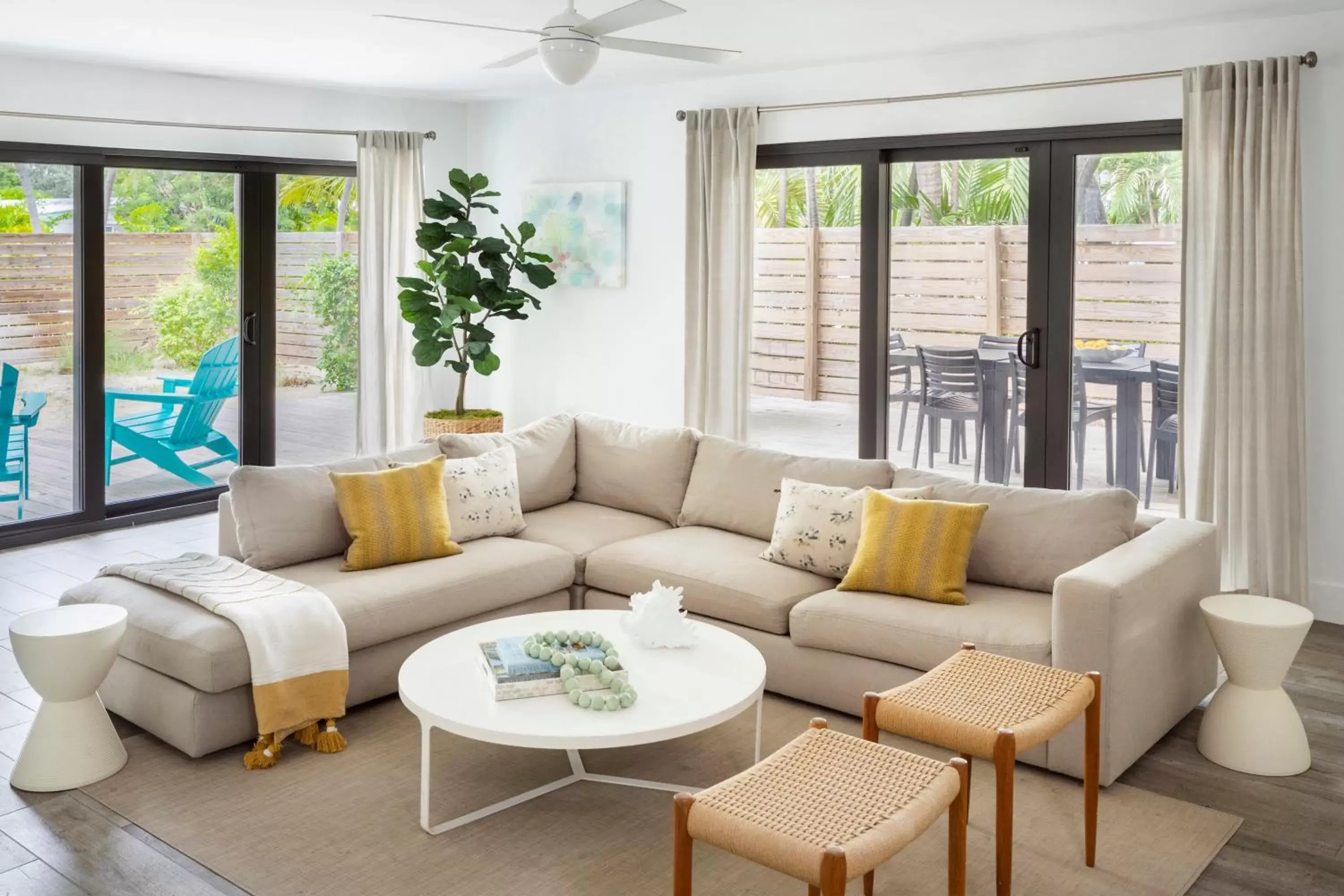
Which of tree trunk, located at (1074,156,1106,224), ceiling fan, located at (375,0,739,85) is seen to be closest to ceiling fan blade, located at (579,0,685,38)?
ceiling fan, located at (375,0,739,85)

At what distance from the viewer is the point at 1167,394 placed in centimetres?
547

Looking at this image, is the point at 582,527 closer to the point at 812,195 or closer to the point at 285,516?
the point at 285,516

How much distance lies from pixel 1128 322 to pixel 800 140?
1.92 metres

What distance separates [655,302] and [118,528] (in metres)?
3.20

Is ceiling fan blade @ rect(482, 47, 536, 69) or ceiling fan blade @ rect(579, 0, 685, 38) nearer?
ceiling fan blade @ rect(579, 0, 685, 38)

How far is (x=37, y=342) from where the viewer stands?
620cm

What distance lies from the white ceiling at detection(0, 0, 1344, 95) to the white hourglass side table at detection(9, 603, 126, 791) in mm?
2561

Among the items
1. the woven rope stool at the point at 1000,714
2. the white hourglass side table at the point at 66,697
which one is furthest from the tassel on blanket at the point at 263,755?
the woven rope stool at the point at 1000,714

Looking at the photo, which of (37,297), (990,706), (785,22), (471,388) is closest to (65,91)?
(37,297)

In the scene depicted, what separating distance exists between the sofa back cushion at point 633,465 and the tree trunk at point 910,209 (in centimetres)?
183

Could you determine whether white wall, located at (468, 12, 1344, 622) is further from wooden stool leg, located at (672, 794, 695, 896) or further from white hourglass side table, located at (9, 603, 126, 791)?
white hourglass side table, located at (9, 603, 126, 791)

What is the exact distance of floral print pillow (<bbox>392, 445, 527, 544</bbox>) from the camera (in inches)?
181

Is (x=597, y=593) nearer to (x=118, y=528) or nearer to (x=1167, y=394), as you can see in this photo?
(x=1167, y=394)

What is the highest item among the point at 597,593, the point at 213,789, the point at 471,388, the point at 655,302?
the point at 655,302
